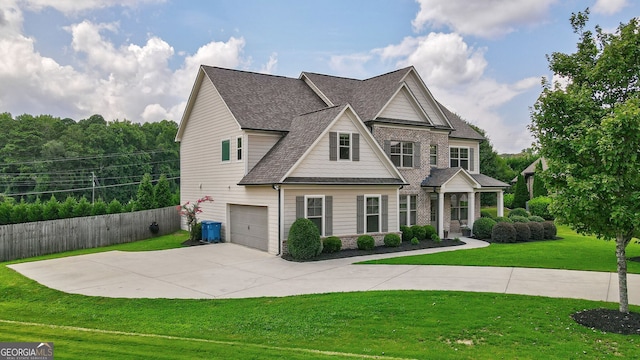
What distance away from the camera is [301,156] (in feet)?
59.2

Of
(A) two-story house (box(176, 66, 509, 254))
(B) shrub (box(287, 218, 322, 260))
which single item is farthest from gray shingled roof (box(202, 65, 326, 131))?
(B) shrub (box(287, 218, 322, 260))

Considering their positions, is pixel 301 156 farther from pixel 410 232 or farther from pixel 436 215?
pixel 436 215

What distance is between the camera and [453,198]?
26.0 metres

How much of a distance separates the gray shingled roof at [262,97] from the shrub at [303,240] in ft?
19.1

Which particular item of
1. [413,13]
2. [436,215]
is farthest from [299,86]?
[436,215]

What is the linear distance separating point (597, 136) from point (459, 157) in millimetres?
19039

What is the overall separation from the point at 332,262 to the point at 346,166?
15.1 ft

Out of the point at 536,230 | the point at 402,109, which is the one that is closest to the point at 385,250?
the point at 402,109

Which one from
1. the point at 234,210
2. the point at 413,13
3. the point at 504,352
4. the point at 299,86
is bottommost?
the point at 504,352

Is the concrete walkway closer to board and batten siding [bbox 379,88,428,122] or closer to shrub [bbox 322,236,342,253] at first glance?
shrub [bbox 322,236,342,253]

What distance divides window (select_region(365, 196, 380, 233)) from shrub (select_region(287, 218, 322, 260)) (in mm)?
3434

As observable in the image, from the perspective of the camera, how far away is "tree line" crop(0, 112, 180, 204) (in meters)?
57.3

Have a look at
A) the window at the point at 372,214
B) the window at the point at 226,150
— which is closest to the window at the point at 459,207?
the window at the point at 372,214

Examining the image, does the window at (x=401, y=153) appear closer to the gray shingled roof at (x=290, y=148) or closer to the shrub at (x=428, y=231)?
the shrub at (x=428, y=231)
